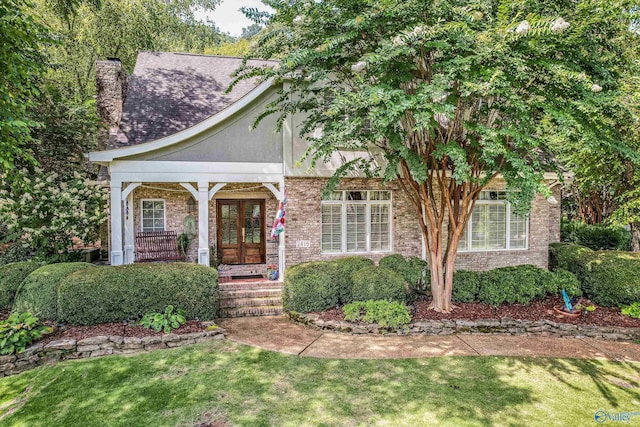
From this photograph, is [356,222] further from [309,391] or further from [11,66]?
[11,66]

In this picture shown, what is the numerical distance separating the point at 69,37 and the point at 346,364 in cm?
1974

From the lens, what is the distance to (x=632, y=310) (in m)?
7.98

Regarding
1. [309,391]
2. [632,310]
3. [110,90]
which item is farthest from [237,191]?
[632,310]

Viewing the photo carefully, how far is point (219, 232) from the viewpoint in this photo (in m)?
11.1

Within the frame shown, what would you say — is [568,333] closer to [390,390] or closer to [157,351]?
[390,390]

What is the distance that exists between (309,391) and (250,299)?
4039 mm

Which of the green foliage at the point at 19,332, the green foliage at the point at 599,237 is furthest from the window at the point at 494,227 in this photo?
the green foliage at the point at 19,332

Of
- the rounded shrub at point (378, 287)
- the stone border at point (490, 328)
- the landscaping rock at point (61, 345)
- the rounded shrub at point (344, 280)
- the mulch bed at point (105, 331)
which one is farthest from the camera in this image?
the rounded shrub at point (344, 280)

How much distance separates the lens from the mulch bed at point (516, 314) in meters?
7.60

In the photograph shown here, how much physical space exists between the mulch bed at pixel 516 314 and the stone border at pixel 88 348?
9.12ft

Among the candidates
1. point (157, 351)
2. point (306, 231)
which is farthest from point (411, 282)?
point (157, 351)

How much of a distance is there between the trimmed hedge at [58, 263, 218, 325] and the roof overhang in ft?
8.87

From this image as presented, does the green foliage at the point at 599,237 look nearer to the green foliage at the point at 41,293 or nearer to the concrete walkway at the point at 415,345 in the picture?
the concrete walkway at the point at 415,345

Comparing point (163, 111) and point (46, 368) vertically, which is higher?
point (163, 111)
